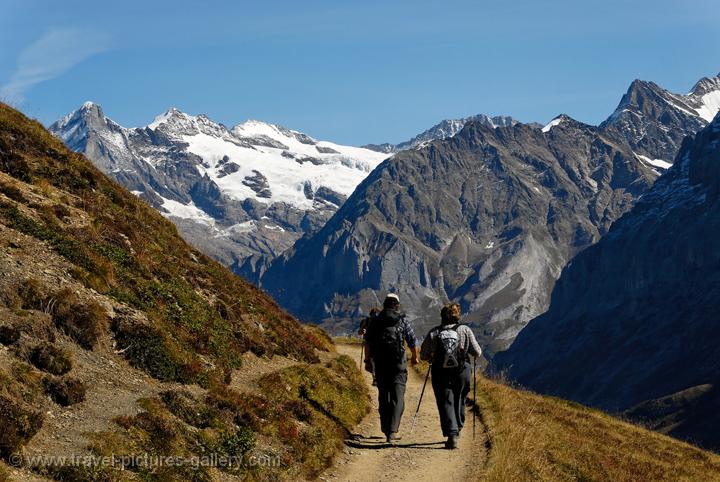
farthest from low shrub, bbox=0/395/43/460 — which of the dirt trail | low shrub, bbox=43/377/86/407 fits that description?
the dirt trail

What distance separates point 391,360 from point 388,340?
0.54 m

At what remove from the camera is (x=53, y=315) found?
17.4m

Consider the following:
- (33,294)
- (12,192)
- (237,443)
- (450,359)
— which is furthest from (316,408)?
(12,192)

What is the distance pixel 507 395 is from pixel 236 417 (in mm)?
13802

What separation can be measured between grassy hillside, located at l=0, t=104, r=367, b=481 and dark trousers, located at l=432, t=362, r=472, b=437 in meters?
2.96

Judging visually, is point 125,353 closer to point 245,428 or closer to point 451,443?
point 245,428

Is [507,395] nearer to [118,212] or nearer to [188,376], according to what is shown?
[188,376]

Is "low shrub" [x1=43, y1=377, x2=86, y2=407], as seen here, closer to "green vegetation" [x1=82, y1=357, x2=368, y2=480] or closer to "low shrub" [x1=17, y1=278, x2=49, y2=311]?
"green vegetation" [x1=82, y1=357, x2=368, y2=480]

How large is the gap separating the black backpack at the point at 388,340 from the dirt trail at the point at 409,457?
235 centimetres

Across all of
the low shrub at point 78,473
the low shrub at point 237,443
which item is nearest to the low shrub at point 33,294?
the low shrub at point 237,443

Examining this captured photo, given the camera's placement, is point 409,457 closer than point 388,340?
Yes

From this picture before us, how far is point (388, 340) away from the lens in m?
19.1

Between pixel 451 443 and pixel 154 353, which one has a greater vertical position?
pixel 154 353

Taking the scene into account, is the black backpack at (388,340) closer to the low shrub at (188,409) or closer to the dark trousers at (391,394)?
the dark trousers at (391,394)
